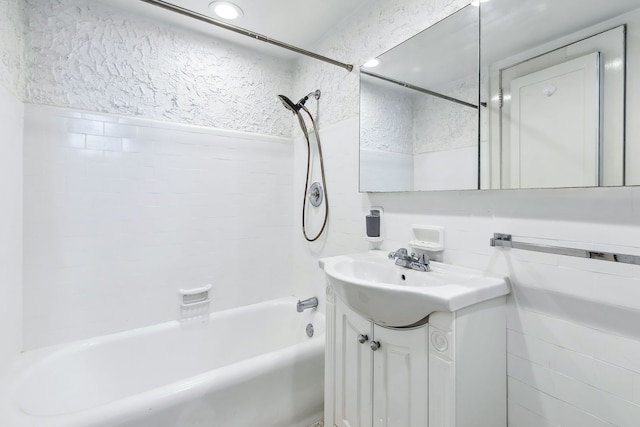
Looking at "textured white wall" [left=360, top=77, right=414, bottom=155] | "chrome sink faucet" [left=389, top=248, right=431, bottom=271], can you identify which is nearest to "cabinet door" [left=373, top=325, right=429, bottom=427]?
"chrome sink faucet" [left=389, top=248, right=431, bottom=271]

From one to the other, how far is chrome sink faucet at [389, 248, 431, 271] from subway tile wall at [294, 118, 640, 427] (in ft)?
0.43

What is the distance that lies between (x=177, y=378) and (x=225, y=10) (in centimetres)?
227

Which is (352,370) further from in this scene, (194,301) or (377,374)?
(194,301)

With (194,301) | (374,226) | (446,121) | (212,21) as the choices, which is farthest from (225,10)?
(194,301)

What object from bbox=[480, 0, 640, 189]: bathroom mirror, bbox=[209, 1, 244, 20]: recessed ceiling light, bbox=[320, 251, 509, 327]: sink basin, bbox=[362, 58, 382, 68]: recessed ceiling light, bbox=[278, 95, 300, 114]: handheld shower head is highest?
bbox=[209, 1, 244, 20]: recessed ceiling light

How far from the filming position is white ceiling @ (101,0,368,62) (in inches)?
63.9

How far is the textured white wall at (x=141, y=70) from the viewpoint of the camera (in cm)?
153

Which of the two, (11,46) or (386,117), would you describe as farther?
(386,117)

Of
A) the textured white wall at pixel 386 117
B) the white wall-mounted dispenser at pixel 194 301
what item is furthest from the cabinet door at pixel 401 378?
the white wall-mounted dispenser at pixel 194 301

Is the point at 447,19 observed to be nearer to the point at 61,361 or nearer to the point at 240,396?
the point at 240,396

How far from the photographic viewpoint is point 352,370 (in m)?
1.19

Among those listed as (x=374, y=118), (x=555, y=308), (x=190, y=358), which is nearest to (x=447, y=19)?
(x=374, y=118)

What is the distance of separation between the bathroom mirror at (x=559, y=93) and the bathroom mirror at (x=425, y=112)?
7 cm

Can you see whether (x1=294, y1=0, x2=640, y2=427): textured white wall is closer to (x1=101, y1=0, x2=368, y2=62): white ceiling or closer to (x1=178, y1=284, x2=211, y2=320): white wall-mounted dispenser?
(x1=101, y1=0, x2=368, y2=62): white ceiling
